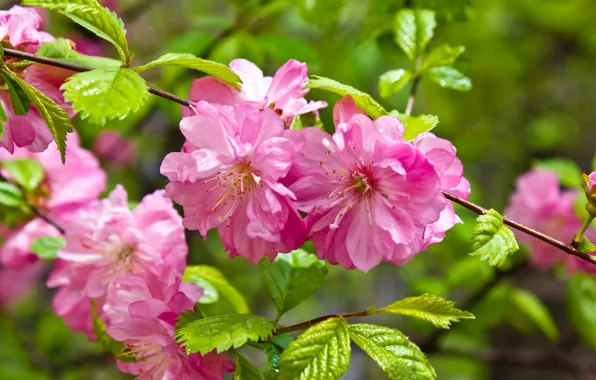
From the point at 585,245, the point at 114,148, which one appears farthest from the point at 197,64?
the point at 114,148

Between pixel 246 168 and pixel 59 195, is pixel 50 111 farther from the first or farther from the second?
pixel 59 195

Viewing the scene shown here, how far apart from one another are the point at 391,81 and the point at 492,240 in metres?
0.37

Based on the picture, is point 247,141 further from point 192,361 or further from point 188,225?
point 192,361

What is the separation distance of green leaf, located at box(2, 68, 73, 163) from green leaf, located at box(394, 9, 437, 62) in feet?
1.83

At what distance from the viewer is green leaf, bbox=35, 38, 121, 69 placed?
2.47 feet

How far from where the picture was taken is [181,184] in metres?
0.71

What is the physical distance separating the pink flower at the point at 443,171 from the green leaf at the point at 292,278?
0.74 feet

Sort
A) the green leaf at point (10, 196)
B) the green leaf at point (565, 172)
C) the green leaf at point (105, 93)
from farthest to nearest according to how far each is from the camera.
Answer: the green leaf at point (565, 172) → the green leaf at point (10, 196) → the green leaf at point (105, 93)

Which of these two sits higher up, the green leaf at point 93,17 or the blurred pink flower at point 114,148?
the green leaf at point 93,17

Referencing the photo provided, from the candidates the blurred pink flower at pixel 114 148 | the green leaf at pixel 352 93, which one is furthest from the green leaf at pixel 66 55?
the blurred pink flower at pixel 114 148

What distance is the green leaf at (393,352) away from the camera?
26.6 inches

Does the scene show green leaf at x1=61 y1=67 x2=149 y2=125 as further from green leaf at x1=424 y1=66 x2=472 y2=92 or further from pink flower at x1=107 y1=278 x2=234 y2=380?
green leaf at x1=424 y1=66 x2=472 y2=92

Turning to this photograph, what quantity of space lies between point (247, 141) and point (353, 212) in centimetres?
14

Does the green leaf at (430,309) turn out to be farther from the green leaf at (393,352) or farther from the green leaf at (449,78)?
the green leaf at (449,78)
